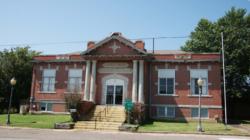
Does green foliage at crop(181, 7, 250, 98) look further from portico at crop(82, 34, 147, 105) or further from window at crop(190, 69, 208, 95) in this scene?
portico at crop(82, 34, 147, 105)

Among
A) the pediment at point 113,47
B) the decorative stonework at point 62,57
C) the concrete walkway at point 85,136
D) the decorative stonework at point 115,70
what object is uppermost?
the pediment at point 113,47

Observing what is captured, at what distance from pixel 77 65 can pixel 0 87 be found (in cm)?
1315

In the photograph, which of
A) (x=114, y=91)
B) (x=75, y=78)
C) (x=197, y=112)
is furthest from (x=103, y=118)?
(x=197, y=112)

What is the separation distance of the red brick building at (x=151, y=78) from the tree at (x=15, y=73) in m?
12.7

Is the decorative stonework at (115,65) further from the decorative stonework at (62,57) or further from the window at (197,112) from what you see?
the window at (197,112)

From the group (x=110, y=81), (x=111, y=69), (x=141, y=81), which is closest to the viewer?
(x=141, y=81)

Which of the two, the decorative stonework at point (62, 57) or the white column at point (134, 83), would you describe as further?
the decorative stonework at point (62, 57)

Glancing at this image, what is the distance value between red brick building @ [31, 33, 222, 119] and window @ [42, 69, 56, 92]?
165 inches

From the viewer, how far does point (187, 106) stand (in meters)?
27.0

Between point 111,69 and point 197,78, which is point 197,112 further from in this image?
point 111,69

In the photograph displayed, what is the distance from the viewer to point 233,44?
3688cm

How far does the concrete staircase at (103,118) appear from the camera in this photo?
835 inches

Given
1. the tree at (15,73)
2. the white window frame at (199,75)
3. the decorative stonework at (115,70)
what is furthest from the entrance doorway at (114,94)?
the tree at (15,73)

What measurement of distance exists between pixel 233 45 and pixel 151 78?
15321 mm
